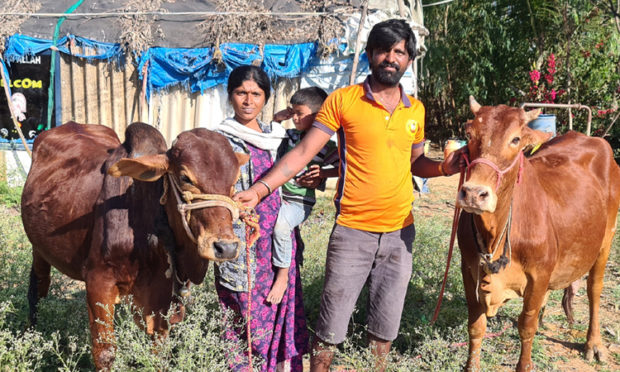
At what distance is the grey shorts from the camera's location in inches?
114

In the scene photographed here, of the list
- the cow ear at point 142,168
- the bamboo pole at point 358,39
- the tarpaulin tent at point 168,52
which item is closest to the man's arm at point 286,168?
the cow ear at point 142,168

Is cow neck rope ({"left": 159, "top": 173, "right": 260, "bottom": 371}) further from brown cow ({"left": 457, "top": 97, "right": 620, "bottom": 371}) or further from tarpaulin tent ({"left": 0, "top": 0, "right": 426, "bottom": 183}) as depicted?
tarpaulin tent ({"left": 0, "top": 0, "right": 426, "bottom": 183})

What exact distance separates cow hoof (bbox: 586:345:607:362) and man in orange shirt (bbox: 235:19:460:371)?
212 cm

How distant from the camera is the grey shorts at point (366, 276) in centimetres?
289

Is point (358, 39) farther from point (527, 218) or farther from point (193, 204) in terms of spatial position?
point (193, 204)

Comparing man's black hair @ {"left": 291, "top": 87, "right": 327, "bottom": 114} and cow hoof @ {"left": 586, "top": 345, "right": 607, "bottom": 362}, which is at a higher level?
man's black hair @ {"left": 291, "top": 87, "right": 327, "bottom": 114}

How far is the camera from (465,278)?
3.48 meters

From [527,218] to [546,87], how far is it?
1021 centimetres

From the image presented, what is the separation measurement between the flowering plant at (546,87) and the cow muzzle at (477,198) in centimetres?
980

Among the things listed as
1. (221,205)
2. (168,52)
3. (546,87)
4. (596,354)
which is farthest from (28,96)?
(546,87)

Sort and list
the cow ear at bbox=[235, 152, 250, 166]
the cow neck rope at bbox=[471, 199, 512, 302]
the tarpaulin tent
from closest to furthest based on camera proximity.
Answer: the cow ear at bbox=[235, 152, 250, 166]
the cow neck rope at bbox=[471, 199, 512, 302]
the tarpaulin tent

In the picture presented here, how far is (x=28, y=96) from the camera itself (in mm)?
8578

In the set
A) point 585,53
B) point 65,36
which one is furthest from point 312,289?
point 585,53

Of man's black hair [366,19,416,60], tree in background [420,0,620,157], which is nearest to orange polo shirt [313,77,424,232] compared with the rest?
man's black hair [366,19,416,60]
